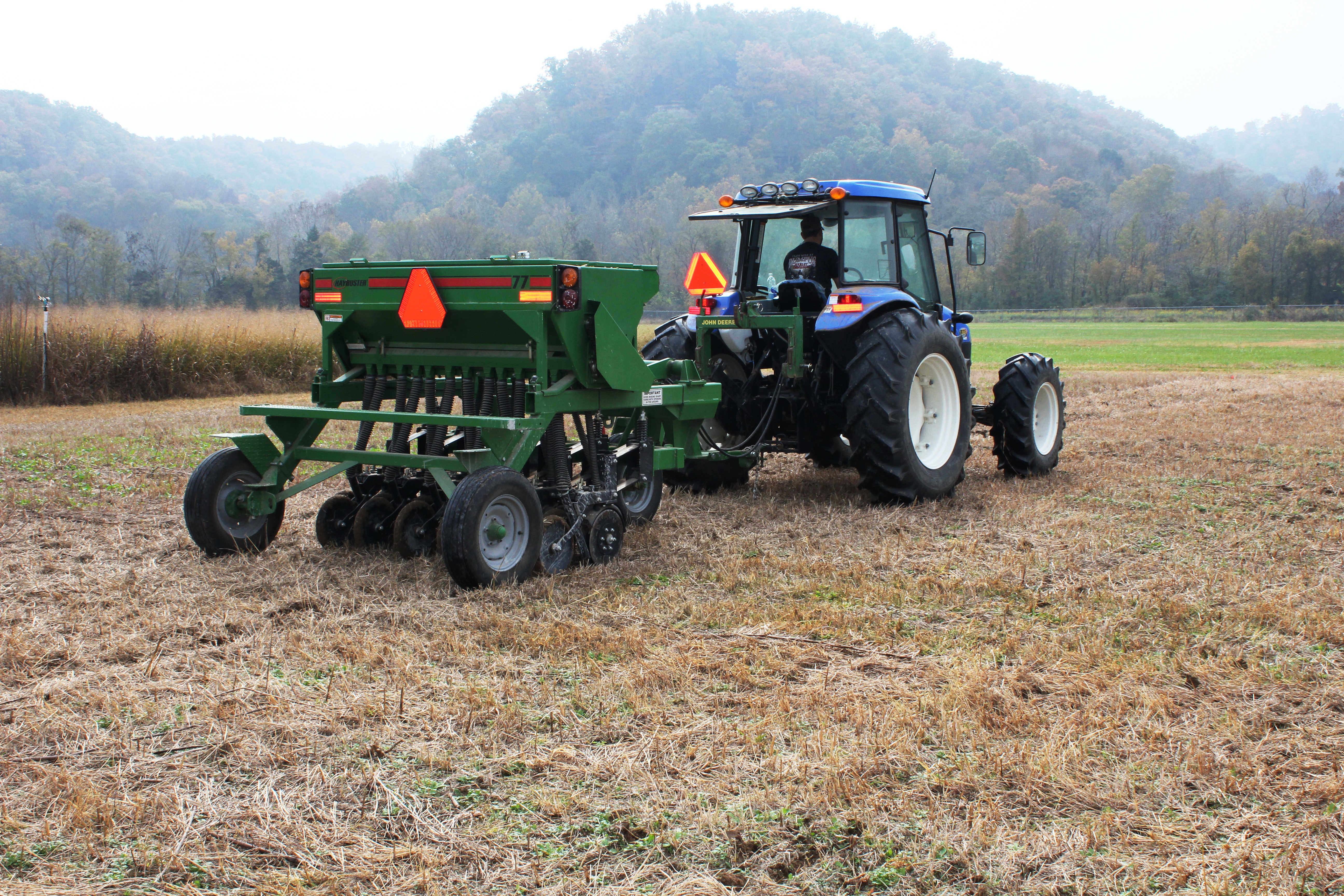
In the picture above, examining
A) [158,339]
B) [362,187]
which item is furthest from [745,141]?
[158,339]

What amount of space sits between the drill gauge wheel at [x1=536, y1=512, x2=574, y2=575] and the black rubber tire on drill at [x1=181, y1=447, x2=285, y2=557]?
5.09ft

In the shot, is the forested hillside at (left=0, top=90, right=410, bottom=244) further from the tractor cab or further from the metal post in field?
the tractor cab

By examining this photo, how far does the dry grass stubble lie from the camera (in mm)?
2771

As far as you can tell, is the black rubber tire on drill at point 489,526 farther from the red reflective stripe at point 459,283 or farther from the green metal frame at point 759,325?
the green metal frame at point 759,325

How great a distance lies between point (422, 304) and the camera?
5.79 m

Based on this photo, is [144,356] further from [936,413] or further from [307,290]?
[936,413]

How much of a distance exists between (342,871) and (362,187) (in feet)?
385

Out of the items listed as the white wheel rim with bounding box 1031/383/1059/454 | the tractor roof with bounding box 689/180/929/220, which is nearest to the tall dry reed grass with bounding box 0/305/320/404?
the tractor roof with bounding box 689/180/929/220

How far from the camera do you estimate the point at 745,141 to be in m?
132

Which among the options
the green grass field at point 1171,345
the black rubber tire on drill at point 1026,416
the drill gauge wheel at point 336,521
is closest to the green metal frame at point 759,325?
the black rubber tire on drill at point 1026,416

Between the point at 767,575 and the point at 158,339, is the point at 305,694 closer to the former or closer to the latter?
the point at 767,575

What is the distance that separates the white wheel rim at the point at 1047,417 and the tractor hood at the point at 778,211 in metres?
2.54

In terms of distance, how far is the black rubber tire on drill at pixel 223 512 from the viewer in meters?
5.71

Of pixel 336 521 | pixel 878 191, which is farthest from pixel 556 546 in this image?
pixel 878 191
